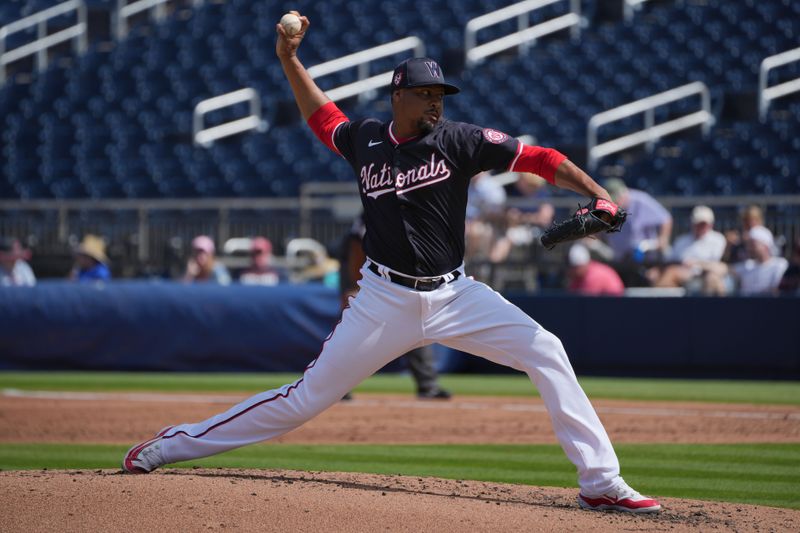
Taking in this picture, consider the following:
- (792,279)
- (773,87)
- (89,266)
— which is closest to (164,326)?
(89,266)

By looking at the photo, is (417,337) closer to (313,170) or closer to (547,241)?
(547,241)

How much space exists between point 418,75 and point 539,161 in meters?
0.67

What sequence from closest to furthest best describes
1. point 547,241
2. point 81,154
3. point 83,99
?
point 547,241
point 81,154
point 83,99

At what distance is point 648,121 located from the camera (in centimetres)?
1836

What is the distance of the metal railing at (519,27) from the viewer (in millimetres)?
20922

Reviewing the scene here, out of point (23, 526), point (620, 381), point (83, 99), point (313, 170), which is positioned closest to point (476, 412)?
point (620, 381)

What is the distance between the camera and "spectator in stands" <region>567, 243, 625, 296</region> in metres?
13.6

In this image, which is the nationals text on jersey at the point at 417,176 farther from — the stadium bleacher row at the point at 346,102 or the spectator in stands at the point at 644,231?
the stadium bleacher row at the point at 346,102

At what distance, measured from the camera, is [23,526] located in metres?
4.62

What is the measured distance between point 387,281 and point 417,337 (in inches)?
11.0

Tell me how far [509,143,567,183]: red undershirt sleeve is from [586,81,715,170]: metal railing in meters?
12.9

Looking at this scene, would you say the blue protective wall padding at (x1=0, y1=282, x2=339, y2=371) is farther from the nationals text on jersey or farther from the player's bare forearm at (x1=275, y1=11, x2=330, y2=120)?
the nationals text on jersey

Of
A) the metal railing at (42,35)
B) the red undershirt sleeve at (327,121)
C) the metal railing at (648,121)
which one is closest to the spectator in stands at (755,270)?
the metal railing at (648,121)

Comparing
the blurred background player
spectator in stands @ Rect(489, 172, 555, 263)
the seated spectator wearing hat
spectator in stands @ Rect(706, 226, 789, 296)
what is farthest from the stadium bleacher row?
the blurred background player
